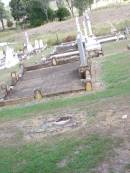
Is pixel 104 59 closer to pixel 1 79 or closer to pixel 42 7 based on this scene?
pixel 1 79

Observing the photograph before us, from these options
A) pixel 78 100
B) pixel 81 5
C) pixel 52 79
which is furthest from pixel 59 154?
pixel 81 5

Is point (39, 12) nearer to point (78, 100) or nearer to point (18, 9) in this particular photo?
point (18, 9)

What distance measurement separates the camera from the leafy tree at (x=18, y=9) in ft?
223

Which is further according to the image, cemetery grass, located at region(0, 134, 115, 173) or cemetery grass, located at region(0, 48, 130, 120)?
cemetery grass, located at region(0, 48, 130, 120)

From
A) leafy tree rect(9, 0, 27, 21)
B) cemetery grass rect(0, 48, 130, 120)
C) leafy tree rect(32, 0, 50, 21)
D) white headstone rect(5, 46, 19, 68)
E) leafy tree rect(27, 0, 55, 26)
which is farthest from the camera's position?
leafy tree rect(9, 0, 27, 21)

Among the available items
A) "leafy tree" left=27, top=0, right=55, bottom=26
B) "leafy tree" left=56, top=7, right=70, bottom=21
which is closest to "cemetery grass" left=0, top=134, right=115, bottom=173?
"leafy tree" left=56, top=7, right=70, bottom=21

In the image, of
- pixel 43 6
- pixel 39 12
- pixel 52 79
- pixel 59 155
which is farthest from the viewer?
pixel 39 12

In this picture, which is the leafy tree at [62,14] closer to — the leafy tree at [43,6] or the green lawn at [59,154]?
the leafy tree at [43,6]

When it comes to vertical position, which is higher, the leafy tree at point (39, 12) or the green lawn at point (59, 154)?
the leafy tree at point (39, 12)

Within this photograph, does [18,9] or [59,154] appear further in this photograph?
[18,9]

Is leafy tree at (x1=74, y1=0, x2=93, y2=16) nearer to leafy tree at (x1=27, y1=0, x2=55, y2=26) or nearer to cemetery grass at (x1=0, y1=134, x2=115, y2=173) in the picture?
leafy tree at (x1=27, y1=0, x2=55, y2=26)

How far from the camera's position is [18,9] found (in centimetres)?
6938

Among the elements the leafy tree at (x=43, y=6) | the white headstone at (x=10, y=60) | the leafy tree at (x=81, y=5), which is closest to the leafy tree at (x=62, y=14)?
the leafy tree at (x=43, y=6)

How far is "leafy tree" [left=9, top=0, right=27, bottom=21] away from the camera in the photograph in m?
68.0
